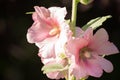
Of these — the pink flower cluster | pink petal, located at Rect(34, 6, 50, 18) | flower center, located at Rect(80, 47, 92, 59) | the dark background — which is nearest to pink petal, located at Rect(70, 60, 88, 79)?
the pink flower cluster

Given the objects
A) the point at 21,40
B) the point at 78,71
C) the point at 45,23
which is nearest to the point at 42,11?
the point at 45,23

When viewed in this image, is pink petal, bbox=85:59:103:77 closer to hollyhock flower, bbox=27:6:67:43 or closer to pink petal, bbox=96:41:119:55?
pink petal, bbox=96:41:119:55

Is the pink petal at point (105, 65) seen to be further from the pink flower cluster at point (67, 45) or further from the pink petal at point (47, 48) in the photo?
the pink petal at point (47, 48)

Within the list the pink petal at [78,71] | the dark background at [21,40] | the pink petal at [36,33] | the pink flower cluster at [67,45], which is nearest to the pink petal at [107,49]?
the pink flower cluster at [67,45]

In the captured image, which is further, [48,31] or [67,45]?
[48,31]

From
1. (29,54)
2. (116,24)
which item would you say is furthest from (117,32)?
(29,54)

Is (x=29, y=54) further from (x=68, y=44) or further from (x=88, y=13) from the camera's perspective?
(x=68, y=44)

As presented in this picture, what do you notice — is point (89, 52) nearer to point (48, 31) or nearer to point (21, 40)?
point (48, 31)
